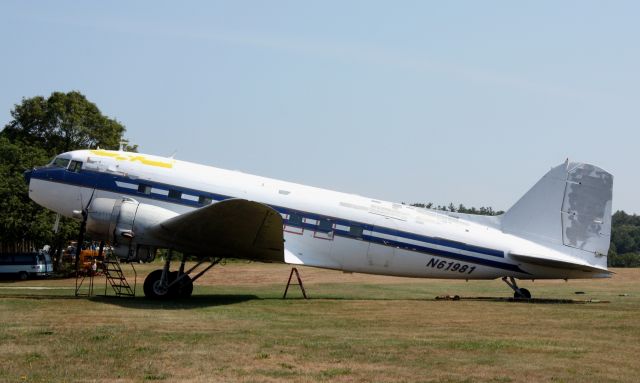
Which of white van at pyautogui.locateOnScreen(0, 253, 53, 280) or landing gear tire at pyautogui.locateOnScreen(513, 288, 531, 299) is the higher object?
landing gear tire at pyautogui.locateOnScreen(513, 288, 531, 299)

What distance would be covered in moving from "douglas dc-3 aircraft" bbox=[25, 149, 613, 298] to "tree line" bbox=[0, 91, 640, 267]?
20403 millimetres

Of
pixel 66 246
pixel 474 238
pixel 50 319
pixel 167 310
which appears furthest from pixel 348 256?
pixel 66 246

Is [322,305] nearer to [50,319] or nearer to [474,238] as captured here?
[474,238]

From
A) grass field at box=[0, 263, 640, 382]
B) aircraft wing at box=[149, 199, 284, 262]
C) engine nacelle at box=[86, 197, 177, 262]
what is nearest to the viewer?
grass field at box=[0, 263, 640, 382]

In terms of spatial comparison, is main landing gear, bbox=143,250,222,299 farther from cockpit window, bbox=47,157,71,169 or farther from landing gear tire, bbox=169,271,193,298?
cockpit window, bbox=47,157,71,169

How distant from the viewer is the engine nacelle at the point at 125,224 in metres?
20.0

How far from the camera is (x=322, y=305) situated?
786 inches

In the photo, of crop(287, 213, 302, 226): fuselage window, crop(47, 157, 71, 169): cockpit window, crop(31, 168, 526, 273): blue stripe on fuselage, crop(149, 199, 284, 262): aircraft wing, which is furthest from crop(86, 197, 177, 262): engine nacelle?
crop(287, 213, 302, 226): fuselage window

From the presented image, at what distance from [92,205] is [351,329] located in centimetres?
938

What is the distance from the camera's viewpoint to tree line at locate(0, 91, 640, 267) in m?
41.0

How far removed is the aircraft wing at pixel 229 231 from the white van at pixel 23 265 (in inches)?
911

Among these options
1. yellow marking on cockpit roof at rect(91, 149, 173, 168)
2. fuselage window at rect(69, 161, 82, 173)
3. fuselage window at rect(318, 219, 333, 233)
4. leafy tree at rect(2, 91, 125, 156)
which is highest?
leafy tree at rect(2, 91, 125, 156)

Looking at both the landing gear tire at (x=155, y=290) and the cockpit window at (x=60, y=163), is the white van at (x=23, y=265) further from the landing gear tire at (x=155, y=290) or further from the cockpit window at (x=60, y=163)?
the landing gear tire at (x=155, y=290)

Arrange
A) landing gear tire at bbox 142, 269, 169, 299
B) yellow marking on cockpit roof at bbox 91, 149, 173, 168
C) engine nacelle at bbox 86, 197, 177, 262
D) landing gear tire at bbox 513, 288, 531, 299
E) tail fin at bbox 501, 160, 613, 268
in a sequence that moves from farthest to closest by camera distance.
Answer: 1. landing gear tire at bbox 513, 288, 531, 299
2. tail fin at bbox 501, 160, 613, 268
3. yellow marking on cockpit roof at bbox 91, 149, 173, 168
4. landing gear tire at bbox 142, 269, 169, 299
5. engine nacelle at bbox 86, 197, 177, 262
